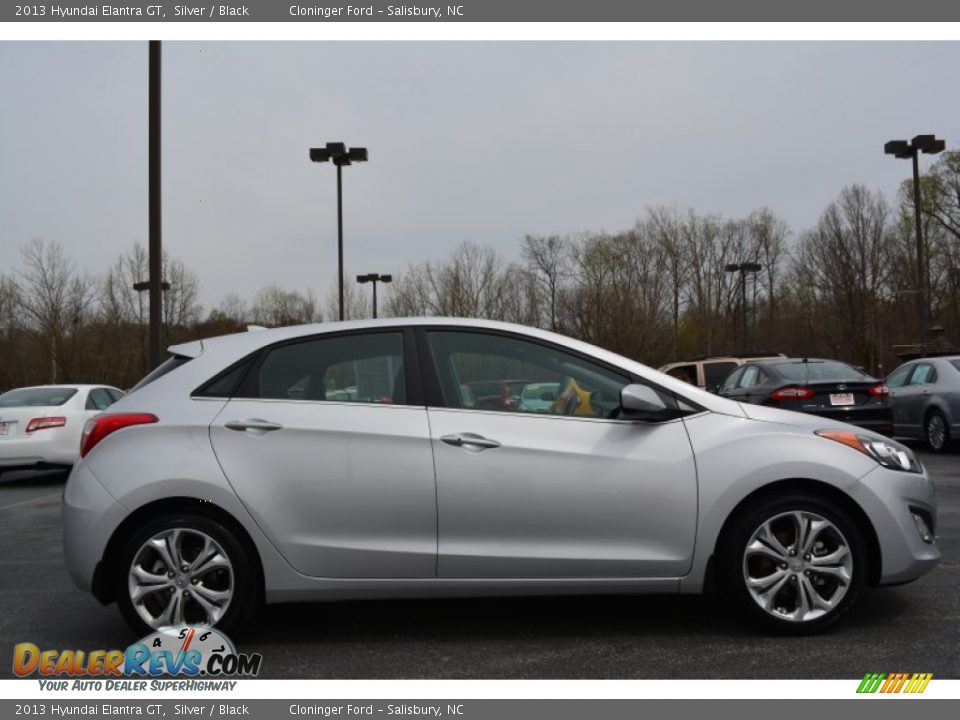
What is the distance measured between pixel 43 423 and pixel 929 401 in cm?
1296

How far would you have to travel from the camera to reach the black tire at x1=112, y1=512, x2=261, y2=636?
15.1 feet

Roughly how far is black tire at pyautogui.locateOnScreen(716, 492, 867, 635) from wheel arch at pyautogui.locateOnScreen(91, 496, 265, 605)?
227cm

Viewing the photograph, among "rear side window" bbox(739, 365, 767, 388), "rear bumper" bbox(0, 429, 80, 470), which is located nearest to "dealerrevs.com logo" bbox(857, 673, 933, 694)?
"rear side window" bbox(739, 365, 767, 388)

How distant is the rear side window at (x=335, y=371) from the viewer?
4812 mm

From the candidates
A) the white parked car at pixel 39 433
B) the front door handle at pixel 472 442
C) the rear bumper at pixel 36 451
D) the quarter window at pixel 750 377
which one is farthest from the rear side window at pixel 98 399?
the front door handle at pixel 472 442

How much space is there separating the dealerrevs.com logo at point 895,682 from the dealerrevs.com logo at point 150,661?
265 centimetres

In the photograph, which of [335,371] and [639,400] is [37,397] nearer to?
[335,371]

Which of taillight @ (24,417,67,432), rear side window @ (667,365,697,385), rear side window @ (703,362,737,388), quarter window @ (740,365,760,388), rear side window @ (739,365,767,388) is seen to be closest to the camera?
taillight @ (24,417,67,432)

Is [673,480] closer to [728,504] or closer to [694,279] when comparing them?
[728,504]

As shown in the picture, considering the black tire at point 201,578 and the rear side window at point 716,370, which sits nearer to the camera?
the black tire at point 201,578

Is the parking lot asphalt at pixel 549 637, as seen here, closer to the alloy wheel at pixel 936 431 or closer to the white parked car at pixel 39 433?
the white parked car at pixel 39 433

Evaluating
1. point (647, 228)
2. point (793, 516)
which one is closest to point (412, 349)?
point (793, 516)

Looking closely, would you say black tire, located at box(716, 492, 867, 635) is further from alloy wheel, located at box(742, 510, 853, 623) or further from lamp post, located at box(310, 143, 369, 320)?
lamp post, located at box(310, 143, 369, 320)

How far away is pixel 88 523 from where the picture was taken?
462 cm
